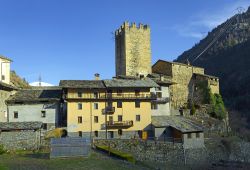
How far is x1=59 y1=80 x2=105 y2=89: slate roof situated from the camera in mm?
63250

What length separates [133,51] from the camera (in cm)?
8850

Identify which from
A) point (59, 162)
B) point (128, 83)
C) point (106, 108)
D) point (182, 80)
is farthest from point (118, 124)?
point (182, 80)

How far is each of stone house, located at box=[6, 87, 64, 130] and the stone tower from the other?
2624 cm

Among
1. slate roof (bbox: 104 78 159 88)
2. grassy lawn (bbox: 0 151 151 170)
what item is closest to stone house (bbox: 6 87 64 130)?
slate roof (bbox: 104 78 159 88)

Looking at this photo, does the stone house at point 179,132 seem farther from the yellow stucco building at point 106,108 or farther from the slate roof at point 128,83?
the slate roof at point 128,83

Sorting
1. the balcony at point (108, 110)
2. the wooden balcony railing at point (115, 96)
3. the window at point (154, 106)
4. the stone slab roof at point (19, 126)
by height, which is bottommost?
the stone slab roof at point (19, 126)

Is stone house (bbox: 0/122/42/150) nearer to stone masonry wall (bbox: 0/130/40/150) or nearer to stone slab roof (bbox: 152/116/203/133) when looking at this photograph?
stone masonry wall (bbox: 0/130/40/150)

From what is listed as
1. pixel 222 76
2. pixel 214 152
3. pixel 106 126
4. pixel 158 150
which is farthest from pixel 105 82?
pixel 222 76

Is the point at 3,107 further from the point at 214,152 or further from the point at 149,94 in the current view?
the point at 214,152

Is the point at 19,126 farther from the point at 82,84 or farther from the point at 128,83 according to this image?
the point at 128,83

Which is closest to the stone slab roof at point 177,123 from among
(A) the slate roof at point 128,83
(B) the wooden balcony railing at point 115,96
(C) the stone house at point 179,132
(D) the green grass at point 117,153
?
(C) the stone house at point 179,132

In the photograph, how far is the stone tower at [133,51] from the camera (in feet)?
287

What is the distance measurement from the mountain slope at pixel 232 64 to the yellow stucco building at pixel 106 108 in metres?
75.7

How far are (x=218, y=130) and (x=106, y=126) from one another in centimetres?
2421
